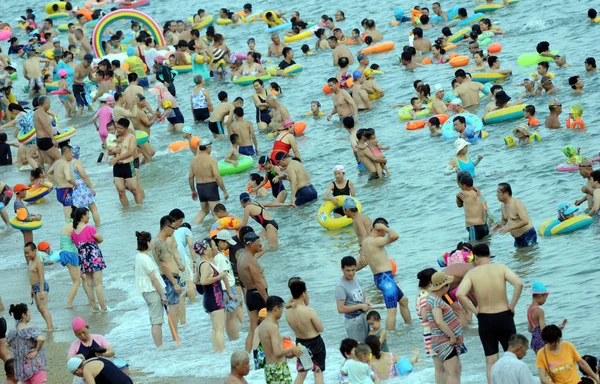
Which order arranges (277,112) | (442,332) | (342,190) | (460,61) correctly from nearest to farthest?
(442,332)
(342,190)
(277,112)
(460,61)

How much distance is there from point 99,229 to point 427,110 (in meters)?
7.03

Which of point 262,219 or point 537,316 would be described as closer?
point 537,316

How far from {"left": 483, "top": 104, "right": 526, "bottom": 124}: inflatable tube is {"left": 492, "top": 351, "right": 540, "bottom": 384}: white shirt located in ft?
36.7

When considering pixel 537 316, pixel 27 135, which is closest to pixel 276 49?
pixel 27 135

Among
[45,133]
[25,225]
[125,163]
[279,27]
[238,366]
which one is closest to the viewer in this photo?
[238,366]

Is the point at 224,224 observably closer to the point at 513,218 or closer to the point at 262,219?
the point at 262,219

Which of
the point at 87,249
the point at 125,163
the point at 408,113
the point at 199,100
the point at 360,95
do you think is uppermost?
the point at 87,249

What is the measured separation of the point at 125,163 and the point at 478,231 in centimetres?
629

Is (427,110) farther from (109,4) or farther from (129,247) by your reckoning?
(109,4)

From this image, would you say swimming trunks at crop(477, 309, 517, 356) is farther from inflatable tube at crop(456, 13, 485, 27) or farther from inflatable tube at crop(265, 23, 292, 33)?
inflatable tube at crop(265, 23, 292, 33)

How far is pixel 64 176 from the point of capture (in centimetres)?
1564

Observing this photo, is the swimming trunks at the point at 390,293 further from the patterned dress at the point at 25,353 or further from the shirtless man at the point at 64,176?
the shirtless man at the point at 64,176

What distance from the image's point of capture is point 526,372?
7672 mm

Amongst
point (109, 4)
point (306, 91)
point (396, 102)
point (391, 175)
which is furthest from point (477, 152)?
point (109, 4)
